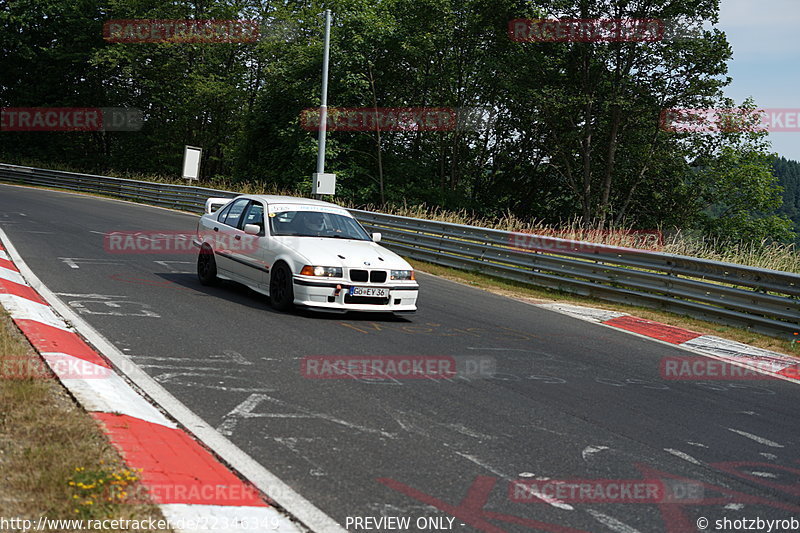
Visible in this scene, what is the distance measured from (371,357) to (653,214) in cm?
3708

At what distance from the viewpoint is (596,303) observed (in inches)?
565

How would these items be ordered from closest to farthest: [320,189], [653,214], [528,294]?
1. [528,294]
2. [320,189]
3. [653,214]

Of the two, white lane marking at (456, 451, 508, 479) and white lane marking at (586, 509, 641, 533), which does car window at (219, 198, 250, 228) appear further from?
white lane marking at (586, 509, 641, 533)

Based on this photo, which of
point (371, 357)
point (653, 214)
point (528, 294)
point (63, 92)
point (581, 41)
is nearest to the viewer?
point (371, 357)

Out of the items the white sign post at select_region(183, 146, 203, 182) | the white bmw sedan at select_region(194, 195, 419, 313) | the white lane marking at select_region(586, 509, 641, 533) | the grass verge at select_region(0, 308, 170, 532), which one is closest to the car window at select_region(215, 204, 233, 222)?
the white bmw sedan at select_region(194, 195, 419, 313)

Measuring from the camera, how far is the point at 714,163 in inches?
1542

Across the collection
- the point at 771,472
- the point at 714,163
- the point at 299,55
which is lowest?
the point at 771,472

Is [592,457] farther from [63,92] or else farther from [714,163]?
[63,92]

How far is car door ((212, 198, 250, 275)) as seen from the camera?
37.3 ft

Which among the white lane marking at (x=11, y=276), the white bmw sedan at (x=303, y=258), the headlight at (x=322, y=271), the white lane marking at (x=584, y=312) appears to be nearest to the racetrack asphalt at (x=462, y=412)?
the white bmw sedan at (x=303, y=258)

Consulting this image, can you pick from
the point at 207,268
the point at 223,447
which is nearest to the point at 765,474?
the point at 223,447

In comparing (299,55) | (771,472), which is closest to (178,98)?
(299,55)

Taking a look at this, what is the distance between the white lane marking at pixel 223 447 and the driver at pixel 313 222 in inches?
146

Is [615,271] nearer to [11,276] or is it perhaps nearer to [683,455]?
[683,455]
